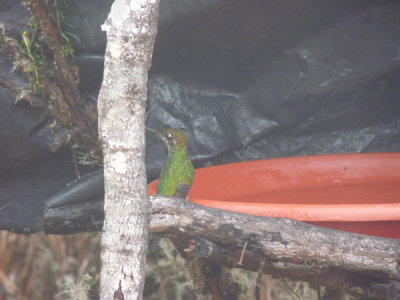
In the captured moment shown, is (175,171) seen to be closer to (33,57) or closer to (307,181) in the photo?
(307,181)

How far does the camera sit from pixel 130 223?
1247 millimetres

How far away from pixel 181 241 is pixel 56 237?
2.25 m

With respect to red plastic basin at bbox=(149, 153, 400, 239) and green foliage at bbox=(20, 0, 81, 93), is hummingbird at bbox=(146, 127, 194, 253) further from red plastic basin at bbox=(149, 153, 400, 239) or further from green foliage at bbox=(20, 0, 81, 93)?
green foliage at bbox=(20, 0, 81, 93)

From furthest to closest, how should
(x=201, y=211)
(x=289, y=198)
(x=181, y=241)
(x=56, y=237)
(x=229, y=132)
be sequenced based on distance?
(x=56, y=237), (x=229, y=132), (x=289, y=198), (x=181, y=241), (x=201, y=211)

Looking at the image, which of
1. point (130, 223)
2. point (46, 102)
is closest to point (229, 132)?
point (46, 102)

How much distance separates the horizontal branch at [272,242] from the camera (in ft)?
4.72

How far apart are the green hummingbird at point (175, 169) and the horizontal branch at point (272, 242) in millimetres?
564

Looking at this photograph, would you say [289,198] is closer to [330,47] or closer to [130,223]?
[330,47]

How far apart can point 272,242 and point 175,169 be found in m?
0.74

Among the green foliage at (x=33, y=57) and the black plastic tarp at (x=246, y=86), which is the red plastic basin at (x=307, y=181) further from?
the green foliage at (x=33, y=57)

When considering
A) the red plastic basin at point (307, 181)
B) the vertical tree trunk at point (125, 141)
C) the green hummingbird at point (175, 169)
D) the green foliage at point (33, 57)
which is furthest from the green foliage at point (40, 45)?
the vertical tree trunk at point (125, 141)

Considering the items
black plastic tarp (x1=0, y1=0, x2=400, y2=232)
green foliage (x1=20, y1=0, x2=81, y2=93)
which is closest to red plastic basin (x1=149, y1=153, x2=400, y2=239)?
black plastic tarp (x1=0, y1=0, x2=400, y2=232)

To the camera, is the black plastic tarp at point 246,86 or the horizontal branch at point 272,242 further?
the black plastic tarp at point 246,86

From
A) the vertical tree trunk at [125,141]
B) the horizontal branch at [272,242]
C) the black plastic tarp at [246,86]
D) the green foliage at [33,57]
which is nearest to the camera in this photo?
the vertical tree trunk at [125,141]
